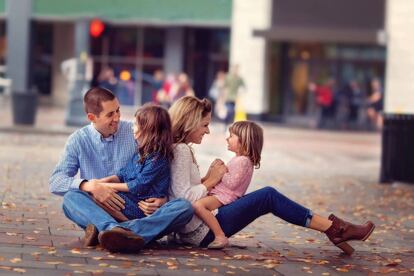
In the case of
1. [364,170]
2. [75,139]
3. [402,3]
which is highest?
[402,3]

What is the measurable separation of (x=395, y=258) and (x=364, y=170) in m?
12.1

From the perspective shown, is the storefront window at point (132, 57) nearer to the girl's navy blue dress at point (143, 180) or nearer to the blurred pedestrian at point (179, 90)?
the blurred pedestrian at point (179, 90)

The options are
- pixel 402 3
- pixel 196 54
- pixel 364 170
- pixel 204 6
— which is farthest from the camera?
Answer: pixel 196 54

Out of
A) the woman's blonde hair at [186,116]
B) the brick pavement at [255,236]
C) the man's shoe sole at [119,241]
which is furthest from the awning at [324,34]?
the man's shoe sole at [119,241]

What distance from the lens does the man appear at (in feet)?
27.3

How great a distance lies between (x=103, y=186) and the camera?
8500 mm

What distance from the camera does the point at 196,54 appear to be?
42.7 m

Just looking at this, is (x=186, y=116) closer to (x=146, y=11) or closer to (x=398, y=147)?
(x=398, y=147)

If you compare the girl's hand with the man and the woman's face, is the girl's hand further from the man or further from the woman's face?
the man

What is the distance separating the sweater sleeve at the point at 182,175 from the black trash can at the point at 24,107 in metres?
20.2

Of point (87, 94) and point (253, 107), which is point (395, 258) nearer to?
point (87, 94)

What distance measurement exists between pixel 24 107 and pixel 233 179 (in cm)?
2041

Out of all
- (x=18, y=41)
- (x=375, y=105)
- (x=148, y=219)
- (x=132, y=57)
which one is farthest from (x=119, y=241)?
(x=132, y=57)

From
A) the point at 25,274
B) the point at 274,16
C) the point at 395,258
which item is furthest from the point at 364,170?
the point at 274,16
